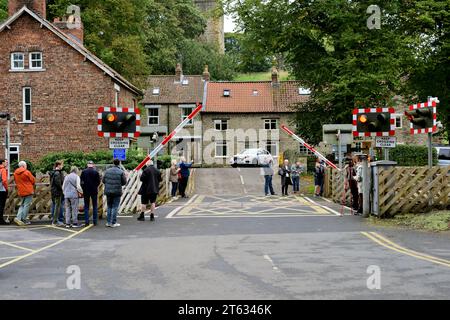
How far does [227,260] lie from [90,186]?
295 inches

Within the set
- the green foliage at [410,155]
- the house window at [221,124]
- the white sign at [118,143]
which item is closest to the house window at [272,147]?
the house window at [221,124]

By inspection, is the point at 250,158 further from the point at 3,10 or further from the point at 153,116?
the point at 3,10

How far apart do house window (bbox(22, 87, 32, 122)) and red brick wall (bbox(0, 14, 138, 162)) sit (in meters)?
0.25

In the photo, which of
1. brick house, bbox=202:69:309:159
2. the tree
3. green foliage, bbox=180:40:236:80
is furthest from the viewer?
green foliage, bbox=180:40:236:80

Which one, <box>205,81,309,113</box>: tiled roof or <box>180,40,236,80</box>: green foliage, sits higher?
<box>180,40,236,80</box>: green foliage

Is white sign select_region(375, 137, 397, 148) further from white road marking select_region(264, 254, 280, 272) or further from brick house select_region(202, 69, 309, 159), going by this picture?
brick house select_region(202, 69, 309, 159)

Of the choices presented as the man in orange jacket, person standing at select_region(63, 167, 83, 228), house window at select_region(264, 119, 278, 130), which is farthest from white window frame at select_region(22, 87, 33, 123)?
house window at select_region(264, 119, 278, 130)

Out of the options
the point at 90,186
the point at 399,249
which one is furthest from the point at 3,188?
the point at 399,249

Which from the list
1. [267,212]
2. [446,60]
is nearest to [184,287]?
[267,212]

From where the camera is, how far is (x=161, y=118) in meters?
61.2

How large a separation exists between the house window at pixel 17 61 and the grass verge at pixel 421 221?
27.9m

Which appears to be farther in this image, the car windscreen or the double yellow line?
the car windscreen

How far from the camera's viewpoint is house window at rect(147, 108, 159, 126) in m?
61.2
